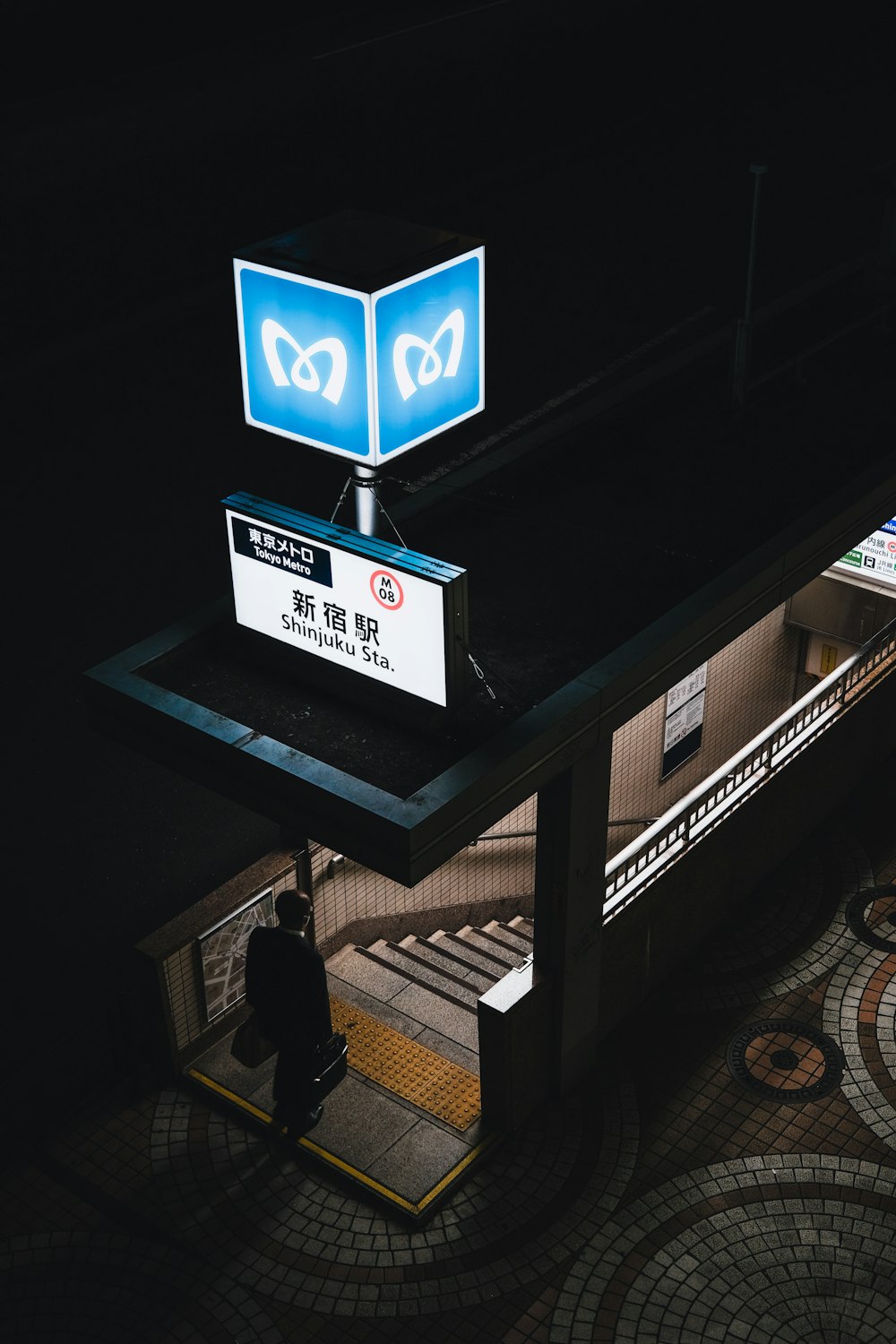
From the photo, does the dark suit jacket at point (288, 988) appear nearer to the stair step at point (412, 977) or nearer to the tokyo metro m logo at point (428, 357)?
the stair step at point (412, 977)

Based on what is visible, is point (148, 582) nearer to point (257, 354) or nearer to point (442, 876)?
point (257, 354)

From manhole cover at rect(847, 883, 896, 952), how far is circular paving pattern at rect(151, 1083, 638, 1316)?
2696mm

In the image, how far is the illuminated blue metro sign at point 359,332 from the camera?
7.96 meters

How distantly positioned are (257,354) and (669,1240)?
6.13 metres

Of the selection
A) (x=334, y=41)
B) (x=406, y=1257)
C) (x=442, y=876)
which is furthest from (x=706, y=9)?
(x=406, y=1257)

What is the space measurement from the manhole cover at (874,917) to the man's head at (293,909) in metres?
5.21

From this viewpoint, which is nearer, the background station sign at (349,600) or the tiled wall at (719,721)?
the background station sign at (349,600)

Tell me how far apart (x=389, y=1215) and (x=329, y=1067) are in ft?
3.72

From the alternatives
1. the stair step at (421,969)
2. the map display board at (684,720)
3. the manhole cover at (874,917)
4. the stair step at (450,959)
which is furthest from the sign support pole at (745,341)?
the stair step at (421,969)

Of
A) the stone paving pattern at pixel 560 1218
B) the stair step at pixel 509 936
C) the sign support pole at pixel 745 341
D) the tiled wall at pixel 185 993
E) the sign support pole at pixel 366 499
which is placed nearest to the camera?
the sign support pole at pixel 366 499

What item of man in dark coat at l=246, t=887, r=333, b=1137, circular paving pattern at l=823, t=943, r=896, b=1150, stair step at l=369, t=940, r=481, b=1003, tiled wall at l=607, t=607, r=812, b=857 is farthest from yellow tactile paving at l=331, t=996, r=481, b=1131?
circular paving pattern at l=823, t=943, r=896, b=1150

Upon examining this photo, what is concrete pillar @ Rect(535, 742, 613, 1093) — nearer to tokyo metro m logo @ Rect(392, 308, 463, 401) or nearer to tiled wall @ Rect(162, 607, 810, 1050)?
tiled wall @ Rect(162, 607, 810, 1050)

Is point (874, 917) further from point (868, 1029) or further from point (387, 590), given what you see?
point (387, 590)

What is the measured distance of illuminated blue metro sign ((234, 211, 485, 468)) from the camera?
26.1ft
